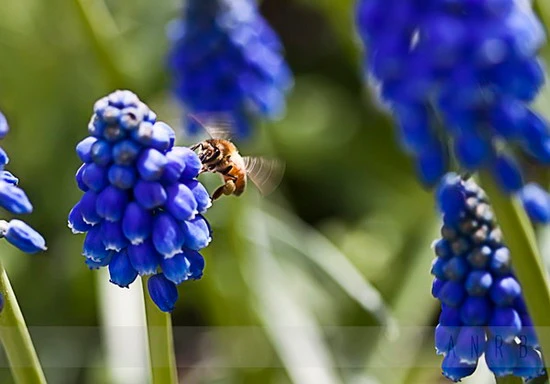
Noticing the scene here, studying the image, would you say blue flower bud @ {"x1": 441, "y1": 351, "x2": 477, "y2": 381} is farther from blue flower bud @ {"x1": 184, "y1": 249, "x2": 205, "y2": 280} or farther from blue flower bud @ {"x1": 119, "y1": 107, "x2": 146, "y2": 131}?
blue flower bud @ {"x1": 119, "y1": 107, "x2": 146, "y2": 131}

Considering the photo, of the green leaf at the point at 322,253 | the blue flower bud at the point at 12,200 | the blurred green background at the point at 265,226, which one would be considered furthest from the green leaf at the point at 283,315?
the blue flower bud at the point at 12,200

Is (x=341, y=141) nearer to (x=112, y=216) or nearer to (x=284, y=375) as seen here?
(x=284, y=375)

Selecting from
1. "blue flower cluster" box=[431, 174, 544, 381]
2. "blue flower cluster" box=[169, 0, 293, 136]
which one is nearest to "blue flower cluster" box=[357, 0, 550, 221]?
"blue flower cluster" box=[431, 174, 544, 381]

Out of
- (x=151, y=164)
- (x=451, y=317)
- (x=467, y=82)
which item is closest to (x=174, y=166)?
(x=151, y=164)

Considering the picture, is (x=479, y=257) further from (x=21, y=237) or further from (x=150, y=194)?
(x=21, y=237)

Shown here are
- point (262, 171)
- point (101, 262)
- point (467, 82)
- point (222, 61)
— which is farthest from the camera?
point (222, 61)
